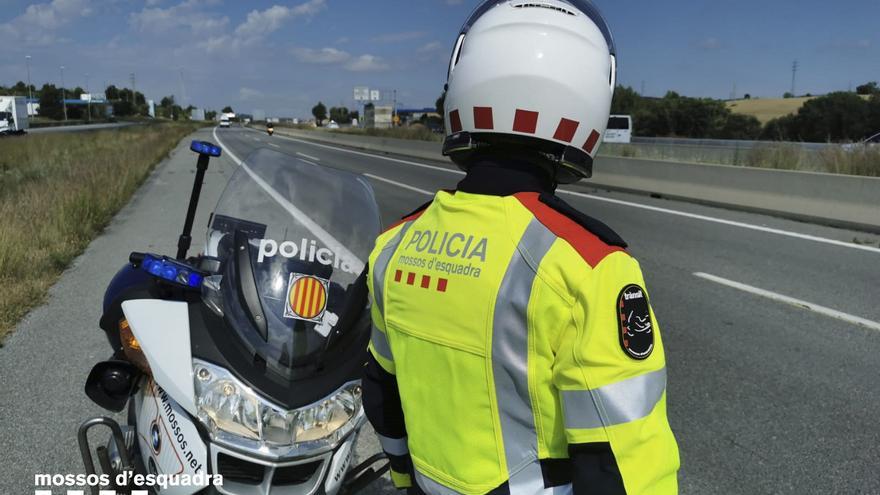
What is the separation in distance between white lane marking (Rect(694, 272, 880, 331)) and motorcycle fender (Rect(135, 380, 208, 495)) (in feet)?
18.4

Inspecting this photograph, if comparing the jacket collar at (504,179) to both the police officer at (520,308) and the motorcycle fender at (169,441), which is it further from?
the motorcycle fender at (169,441)

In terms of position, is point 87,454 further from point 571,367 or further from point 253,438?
point 571,367

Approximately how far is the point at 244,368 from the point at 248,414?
5.6 inches

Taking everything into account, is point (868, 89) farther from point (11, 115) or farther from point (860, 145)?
point (11, 115)

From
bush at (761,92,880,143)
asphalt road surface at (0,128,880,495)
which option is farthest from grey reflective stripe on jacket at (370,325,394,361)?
bush at (761,92,880,143)

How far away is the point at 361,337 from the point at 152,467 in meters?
0.78

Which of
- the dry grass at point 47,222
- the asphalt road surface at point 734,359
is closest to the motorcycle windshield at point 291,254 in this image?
the asphalt road surface at point 734,359

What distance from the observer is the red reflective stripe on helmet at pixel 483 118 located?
5.00 ft

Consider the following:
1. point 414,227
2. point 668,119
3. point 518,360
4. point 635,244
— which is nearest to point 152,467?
point 414,227

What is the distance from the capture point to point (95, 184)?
40.1 ft

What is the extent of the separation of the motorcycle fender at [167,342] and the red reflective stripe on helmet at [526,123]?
121 centimetres

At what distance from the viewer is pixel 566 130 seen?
5.00 feet

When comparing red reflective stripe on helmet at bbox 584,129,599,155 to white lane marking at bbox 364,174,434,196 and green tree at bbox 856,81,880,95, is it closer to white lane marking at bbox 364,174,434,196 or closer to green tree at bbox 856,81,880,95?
white lane marking at bbox 364,174,434,196

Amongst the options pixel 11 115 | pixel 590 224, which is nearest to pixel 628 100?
pixel 11 115
